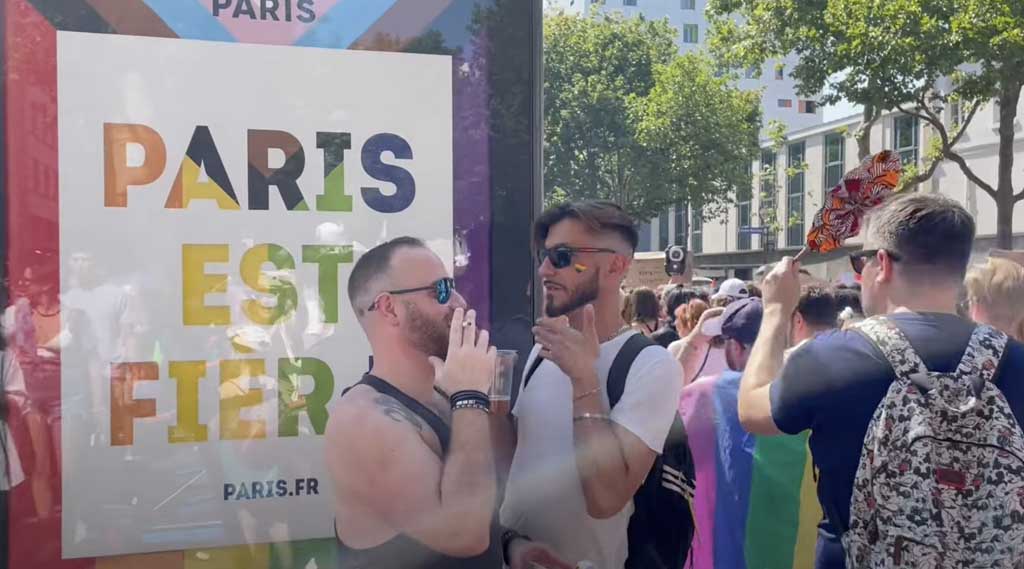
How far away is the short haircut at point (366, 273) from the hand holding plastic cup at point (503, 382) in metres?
0.37


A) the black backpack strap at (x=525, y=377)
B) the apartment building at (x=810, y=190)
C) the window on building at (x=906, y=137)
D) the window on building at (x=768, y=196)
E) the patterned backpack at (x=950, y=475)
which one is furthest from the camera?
the window on building at (x=768, y=196)

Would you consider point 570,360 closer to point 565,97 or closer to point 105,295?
point 105,295

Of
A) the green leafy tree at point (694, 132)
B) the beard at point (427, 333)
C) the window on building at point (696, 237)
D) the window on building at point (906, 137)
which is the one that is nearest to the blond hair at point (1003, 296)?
the beard at point (427, 333)

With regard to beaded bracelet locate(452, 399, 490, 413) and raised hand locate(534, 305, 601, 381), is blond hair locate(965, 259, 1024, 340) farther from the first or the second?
beaded bracelet locate(452, 399, 490, 413)

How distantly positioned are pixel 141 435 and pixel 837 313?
2969 mm

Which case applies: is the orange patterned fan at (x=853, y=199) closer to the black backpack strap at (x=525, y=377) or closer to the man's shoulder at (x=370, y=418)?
the black backpack strap at (x=525, y=377)

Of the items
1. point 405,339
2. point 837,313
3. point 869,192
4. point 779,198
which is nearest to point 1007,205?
point 837,313

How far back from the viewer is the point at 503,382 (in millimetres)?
2332

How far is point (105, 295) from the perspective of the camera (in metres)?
1.98

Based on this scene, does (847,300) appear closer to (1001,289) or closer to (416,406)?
(1001,289)

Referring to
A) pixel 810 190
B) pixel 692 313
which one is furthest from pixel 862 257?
pixel 810 190

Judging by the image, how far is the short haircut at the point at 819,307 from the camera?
12.8 ft

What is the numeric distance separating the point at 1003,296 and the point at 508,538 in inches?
87.2

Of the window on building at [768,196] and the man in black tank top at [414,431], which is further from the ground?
the window on building at [768,196]
